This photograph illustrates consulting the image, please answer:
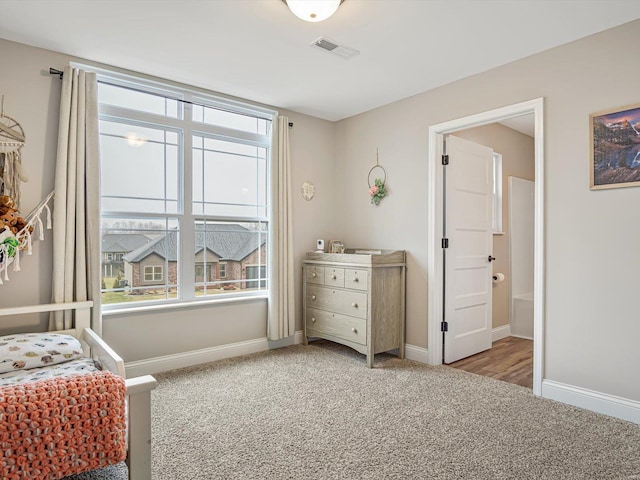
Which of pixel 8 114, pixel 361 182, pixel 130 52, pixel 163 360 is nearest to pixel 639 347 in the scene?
pixel 361 182

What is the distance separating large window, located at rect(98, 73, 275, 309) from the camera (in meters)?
3.18

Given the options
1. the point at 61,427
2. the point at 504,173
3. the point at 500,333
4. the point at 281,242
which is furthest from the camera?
the point at 504,173

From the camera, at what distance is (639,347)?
239 centimetres

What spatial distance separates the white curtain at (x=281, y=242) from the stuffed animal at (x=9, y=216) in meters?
2.01

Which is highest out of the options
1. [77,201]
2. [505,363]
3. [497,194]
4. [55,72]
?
[55,72]

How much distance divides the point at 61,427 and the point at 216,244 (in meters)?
2.52

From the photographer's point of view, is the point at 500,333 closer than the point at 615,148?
No

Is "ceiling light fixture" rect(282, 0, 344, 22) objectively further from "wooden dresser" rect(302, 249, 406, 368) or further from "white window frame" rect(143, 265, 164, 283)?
"white window frame" rect(143, 265, 164, 283)

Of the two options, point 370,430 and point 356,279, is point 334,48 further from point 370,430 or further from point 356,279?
point 370,430

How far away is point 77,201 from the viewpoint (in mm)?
2844

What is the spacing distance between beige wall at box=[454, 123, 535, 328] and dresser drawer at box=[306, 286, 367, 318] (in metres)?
1.87

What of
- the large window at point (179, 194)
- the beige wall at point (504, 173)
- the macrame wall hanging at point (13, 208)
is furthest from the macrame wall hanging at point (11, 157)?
the beige wall at point (504, 173)

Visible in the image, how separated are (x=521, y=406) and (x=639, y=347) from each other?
80 centimetres

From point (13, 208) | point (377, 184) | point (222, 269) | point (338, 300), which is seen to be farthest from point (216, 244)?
point (377, 184)
